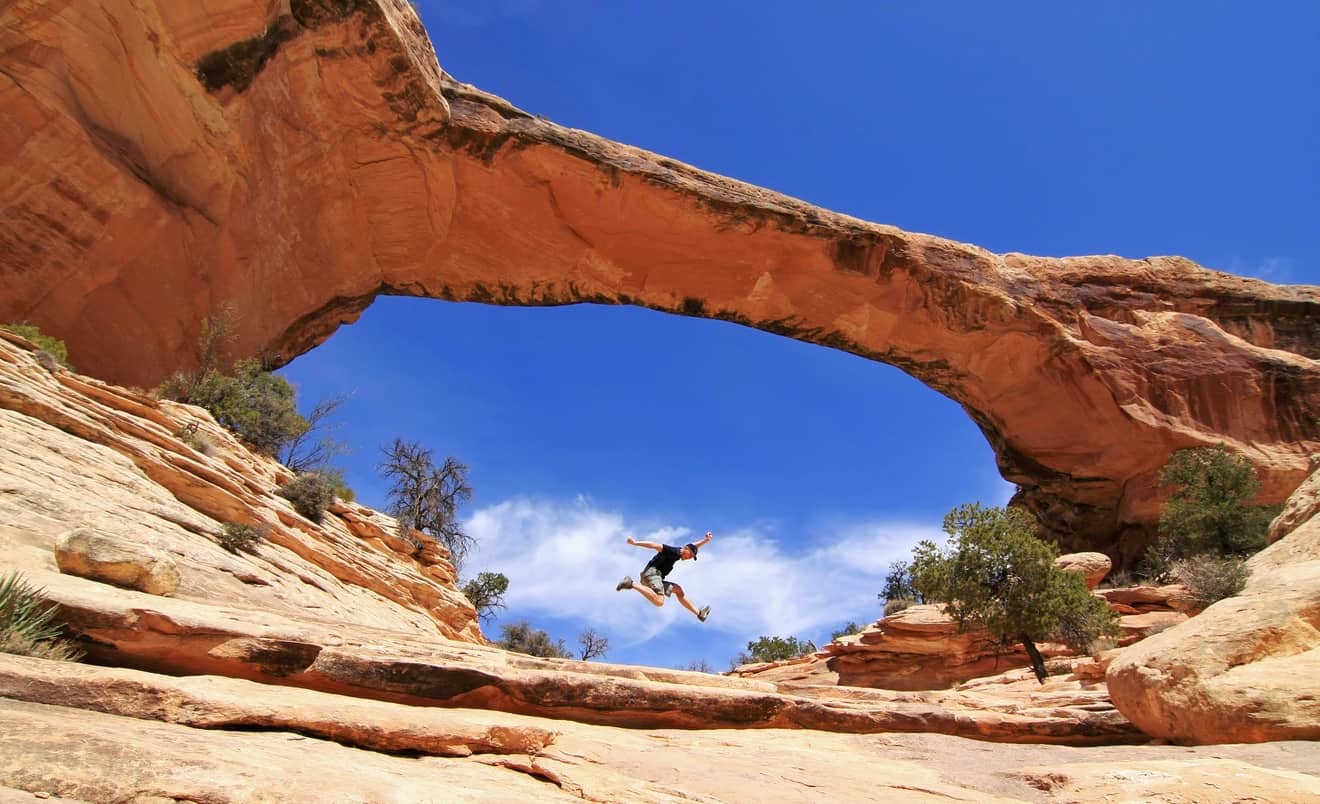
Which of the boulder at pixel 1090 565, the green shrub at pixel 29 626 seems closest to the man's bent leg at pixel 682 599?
the green shrub at pixel 29 626

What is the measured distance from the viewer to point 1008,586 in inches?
663

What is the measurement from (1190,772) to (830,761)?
189 cm

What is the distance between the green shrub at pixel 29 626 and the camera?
12.1 feet

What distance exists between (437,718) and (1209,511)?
19.5m

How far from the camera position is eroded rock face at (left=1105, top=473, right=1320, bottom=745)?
16.3 ft

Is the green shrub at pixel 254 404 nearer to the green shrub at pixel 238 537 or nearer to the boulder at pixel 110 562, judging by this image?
the green shrub at pixel 238 537

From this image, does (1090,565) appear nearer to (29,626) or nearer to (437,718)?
(437,718)

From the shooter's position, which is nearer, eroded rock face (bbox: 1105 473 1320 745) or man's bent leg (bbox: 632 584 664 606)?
eroded rock face (bbox: 1105 473 1320 745)

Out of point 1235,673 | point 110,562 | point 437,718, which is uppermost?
point 110,562

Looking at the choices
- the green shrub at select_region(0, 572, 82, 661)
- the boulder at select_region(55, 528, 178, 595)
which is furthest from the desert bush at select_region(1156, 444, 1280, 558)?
the green shrub at select_region(0, 572, 82, 661)

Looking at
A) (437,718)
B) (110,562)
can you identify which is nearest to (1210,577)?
(437,718)

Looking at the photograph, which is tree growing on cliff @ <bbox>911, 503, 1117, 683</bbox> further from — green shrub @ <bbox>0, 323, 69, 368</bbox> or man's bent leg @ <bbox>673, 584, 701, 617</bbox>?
green shrub @ <bbox>0, 323, 69, 368</bbox>

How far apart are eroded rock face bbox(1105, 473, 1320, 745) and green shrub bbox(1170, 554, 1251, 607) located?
26.3 ft

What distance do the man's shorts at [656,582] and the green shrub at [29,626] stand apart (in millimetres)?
7442
